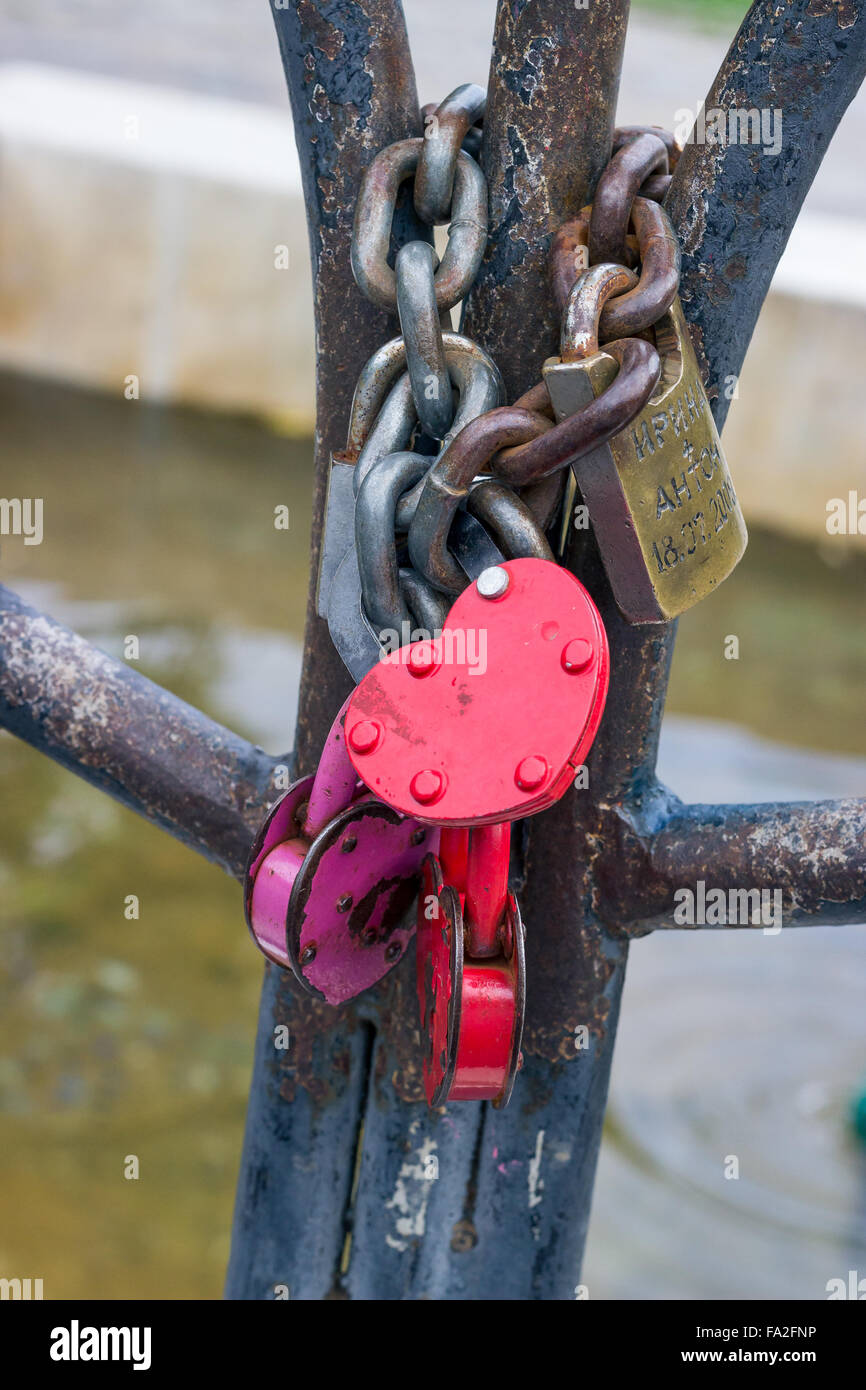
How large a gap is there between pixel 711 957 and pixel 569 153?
154cm

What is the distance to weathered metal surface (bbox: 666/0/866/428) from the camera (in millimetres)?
417

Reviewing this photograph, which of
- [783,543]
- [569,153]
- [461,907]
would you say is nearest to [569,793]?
[461,907]

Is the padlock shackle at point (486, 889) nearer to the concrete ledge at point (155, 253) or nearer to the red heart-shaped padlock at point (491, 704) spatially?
the red heart-shaped padlock at point (491, 704)

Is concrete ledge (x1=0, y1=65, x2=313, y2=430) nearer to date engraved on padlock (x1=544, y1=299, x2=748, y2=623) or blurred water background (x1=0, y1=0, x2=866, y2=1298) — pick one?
blurred water background (x1=0, y1=0, x2=866, y2=1298)

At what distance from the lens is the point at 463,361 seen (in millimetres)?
416

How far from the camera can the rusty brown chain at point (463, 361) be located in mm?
393

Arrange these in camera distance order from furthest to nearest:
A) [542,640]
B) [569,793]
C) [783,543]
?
[783,543] → [569,793] → [542,640]

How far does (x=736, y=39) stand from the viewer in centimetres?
43

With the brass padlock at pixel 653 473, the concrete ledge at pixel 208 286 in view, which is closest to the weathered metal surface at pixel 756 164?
the brass padlock at pixel 653 473

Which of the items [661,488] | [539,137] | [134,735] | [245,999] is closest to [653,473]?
[661,488]

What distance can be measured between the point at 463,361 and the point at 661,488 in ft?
0.23

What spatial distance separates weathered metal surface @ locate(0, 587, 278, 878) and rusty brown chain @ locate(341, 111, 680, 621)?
0.17m

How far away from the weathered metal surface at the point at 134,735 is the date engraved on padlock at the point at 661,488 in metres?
0.19

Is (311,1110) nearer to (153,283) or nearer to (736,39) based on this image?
(736,39)
